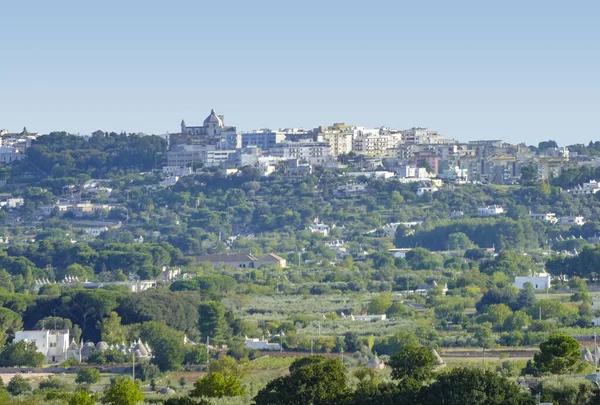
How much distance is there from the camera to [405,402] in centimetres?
3206

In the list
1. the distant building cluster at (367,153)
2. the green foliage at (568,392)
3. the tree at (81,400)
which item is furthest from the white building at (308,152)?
the green foliage at (568,392)

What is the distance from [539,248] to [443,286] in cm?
2409

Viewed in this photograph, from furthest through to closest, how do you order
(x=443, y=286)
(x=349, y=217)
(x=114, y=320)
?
(x=349, y=217) < (x=443, y=286) < (x=114, y=320)

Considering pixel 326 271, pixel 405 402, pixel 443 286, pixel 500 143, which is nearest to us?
pixel 405 402

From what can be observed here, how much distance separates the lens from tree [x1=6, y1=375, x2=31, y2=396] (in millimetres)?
42094

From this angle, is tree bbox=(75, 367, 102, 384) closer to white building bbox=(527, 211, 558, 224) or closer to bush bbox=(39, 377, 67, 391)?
bush bbox=(39, 377, 67, 391)

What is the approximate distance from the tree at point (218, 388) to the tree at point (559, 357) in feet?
20.2

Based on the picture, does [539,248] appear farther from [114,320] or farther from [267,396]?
[267,396]

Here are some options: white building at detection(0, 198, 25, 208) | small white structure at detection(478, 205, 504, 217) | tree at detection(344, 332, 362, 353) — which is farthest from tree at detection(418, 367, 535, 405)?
white building at detection(0, 198, 25, 208)

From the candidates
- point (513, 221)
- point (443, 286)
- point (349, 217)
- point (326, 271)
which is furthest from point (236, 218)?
point (443, 286)

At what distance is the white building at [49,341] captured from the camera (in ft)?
170

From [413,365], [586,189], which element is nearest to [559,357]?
[413,365]

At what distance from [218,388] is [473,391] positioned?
678 cm

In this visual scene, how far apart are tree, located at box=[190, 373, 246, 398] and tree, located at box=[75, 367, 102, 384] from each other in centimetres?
783
